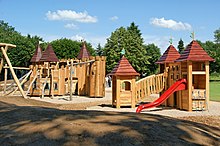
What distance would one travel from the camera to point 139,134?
13.6ft

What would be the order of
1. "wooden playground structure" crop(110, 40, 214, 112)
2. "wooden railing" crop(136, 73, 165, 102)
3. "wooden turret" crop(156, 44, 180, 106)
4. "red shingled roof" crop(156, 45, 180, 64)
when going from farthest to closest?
"red shingled roof" crop(156, 45, 180, 64)
"wooden railing" crop(136, 73, 165, 102)
"wooden turret" crop(156, 44, 180, 106)
"wooden playground structure" crop(110, 40, 214, 112)

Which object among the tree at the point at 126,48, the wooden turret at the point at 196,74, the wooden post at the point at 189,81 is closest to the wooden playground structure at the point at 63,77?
the wooden turret at the point at 196,74

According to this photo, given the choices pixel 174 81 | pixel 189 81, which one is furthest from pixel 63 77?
pixel 189 81

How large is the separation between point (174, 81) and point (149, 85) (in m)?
1.54

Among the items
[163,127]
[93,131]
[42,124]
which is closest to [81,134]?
[93,131]

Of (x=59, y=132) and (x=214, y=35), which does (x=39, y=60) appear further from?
(x=214, y=35)

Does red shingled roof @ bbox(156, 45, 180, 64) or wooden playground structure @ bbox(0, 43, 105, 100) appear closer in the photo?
red shingled roof @ bbox(156, 45, 180, 64)

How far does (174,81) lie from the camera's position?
16.9m

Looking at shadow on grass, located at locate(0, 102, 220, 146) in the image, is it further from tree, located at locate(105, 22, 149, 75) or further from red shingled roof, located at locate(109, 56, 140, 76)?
tree, located at locate(105, 22, 149, 75)

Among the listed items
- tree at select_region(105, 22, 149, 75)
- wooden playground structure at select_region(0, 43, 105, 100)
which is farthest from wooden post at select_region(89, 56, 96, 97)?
tree at select_region(105, 22, 149, 75)

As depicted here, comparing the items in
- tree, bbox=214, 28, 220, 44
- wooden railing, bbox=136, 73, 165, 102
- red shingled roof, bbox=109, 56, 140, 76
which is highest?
tree, bbox=214, 28, 220, 44

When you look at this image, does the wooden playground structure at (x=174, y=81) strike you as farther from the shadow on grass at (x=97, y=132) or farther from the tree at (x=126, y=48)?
the tree at (x=126, y=48)

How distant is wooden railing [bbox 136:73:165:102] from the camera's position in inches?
682

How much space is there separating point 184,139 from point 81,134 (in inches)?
58.5
